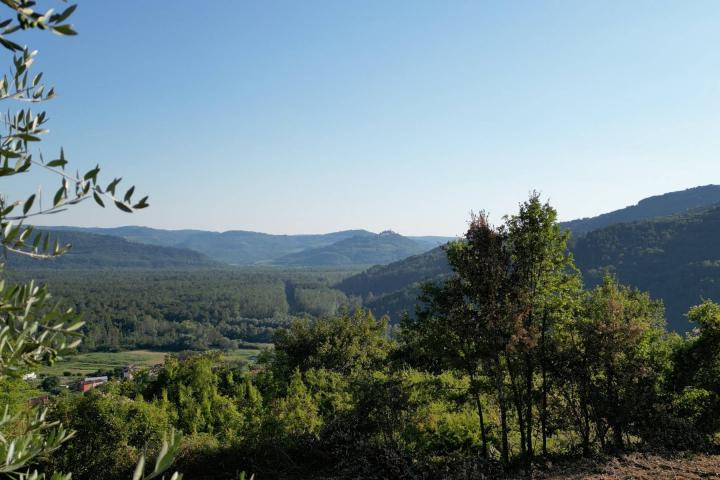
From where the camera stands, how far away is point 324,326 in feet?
68.6

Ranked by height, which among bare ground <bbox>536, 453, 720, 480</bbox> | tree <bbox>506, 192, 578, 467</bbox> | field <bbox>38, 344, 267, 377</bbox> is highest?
tree <bbox>506, 192, 578, 467</bbox>

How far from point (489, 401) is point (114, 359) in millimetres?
75578

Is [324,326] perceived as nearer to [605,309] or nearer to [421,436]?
[421,436]

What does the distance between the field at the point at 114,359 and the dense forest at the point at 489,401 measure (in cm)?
5197

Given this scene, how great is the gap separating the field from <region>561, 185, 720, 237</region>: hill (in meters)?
117

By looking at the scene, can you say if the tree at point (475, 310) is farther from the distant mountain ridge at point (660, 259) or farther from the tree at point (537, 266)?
the distant mountain ridge at point (660, 259)

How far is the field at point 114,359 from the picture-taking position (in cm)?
6325

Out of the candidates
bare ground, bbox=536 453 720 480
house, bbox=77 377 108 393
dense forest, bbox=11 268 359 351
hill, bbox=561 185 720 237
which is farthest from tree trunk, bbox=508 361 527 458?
hill, bbox=561 185 720 237

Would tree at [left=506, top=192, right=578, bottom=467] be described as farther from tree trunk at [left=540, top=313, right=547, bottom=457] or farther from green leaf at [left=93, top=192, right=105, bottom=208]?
green leaf at [left=93, top=192, right=105, bottom=208]

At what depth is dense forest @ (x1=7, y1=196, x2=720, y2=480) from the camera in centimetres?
835

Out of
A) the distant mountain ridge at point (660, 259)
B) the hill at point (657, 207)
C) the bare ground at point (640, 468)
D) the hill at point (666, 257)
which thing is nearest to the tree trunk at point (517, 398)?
the bare ground at point (640, 468)

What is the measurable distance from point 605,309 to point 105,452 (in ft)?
33.0

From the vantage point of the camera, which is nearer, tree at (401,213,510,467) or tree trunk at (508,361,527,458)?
tree at (401,213,510,467)

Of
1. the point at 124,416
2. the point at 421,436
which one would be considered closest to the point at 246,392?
the point at 124,416
